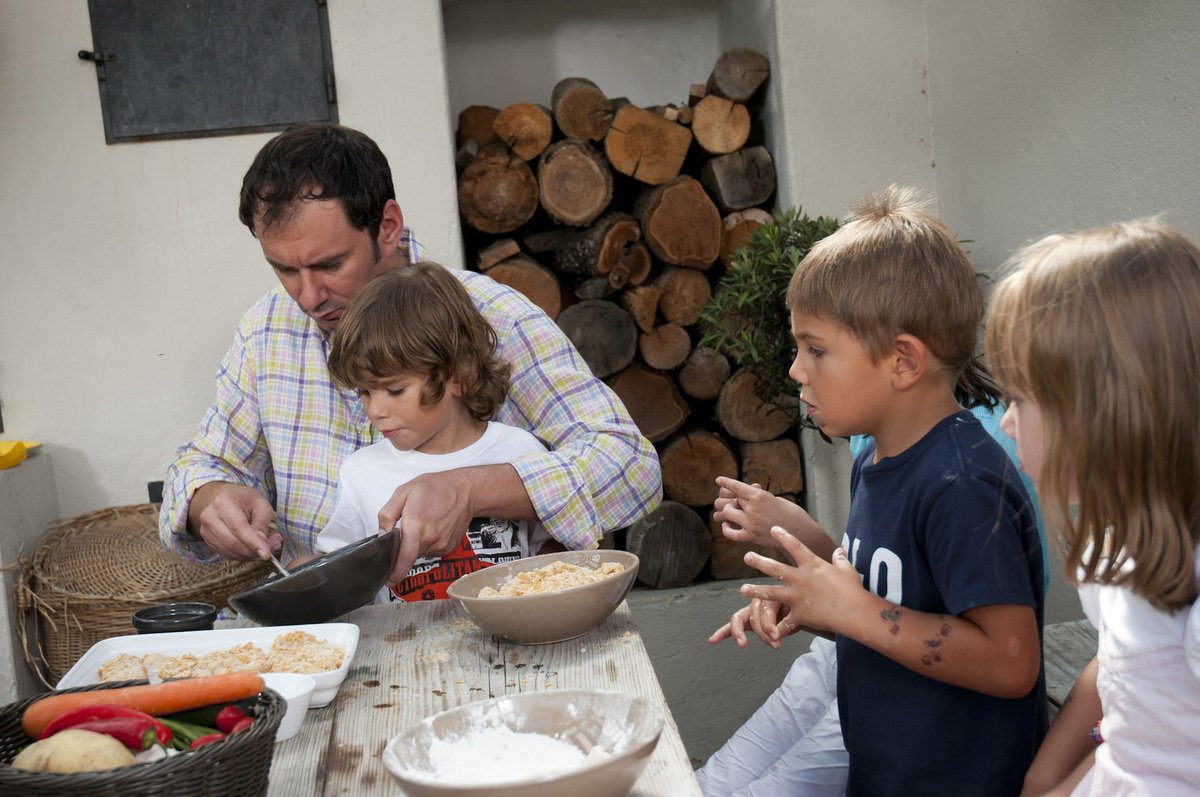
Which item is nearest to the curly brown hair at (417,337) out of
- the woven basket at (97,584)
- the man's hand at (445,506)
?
the man's hand at (445,506)

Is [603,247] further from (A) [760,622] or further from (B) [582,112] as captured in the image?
(A) [760,622]

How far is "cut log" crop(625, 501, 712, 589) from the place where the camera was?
347 cm

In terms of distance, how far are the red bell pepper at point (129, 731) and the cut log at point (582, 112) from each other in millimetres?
2686

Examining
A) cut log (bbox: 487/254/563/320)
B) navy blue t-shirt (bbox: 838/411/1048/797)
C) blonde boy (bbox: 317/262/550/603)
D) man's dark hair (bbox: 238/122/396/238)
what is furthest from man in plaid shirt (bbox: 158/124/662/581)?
cut log (bbox: 487/254/563/320)

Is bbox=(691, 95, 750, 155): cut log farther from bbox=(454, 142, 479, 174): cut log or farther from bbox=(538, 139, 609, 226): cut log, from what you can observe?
bbox=(454, 142, 479, 174): cut log

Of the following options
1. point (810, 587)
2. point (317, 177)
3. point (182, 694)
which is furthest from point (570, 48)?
point (182, 694)

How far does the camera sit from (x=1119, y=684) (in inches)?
44.4

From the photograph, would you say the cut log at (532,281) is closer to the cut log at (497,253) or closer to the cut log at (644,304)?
the cut log at (497,253)

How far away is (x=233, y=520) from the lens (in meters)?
1.88

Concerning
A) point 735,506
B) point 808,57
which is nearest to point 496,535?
point 735,506

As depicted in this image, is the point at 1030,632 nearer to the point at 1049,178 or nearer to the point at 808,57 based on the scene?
the point at 1049,178

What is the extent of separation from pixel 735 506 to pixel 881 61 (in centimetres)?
217

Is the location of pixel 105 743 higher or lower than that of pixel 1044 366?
lower

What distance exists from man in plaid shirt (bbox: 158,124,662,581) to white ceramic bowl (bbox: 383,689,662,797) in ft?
2.79
